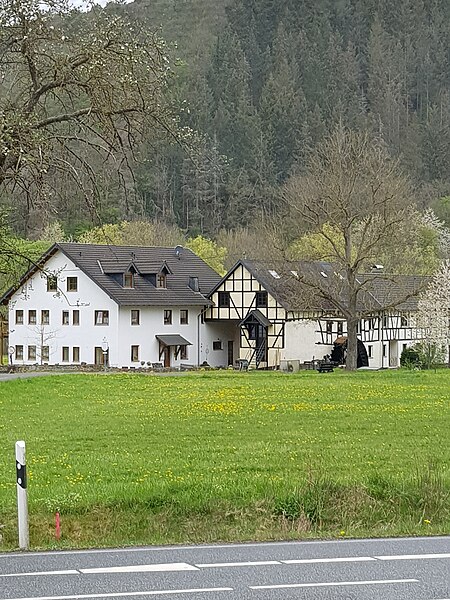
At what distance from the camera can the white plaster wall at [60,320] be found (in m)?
83.3

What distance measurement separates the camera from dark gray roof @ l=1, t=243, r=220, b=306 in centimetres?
8312

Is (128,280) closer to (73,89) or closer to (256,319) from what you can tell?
(256,319)

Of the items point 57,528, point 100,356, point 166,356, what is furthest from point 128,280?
point 57,528

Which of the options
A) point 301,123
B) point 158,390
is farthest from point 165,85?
point 301,123

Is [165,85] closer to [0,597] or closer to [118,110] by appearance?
[118,110]

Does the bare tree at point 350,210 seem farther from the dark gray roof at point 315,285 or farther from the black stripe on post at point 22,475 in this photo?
the black stripe on post at point 22,475

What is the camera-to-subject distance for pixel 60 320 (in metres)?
85.4

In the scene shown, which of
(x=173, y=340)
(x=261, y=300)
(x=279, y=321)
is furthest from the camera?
Answer: (x=173, y=340)

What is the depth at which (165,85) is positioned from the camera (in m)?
15.6

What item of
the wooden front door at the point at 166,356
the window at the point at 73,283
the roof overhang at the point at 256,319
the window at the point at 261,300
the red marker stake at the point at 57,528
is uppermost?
the window at the point at 73,283

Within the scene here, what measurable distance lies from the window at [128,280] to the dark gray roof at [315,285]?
6.48m

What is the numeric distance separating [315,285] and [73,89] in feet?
164

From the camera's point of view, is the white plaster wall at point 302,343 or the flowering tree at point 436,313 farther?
the white plaster wall at point 302,343

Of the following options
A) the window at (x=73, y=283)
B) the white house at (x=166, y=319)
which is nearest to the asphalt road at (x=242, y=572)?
the white house at (x=166, y=319)
